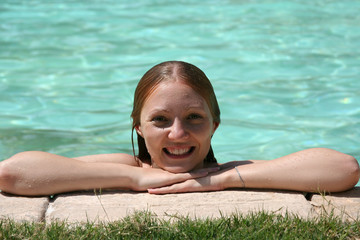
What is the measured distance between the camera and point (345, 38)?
371 inches

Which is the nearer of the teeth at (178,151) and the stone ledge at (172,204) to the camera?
the stone ledge at (172,204)

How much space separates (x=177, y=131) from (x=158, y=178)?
32 cm

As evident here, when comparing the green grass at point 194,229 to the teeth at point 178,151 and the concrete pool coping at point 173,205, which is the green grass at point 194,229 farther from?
the teeth at point 178,151

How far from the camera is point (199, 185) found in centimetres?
370

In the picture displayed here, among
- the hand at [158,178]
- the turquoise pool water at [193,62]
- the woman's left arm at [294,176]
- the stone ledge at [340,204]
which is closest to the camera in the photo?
the stone ledge at [340,204]

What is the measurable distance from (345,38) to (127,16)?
150 inches

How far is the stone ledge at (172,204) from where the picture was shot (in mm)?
3322

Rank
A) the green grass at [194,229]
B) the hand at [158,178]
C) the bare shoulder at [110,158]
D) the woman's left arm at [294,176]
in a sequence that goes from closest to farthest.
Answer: the green grass at [194,229] < the woman's left arm at [294,176] < the hand at [158,178] < the bare shoulder at [110,158]

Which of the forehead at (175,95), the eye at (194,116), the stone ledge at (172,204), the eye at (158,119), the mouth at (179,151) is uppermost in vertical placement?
the forehead at (175,95)

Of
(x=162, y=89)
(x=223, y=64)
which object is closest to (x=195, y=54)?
(x=223, y=64)

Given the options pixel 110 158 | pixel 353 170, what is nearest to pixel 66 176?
pixel 110 158

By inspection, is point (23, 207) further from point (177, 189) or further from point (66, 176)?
point (177, 189)

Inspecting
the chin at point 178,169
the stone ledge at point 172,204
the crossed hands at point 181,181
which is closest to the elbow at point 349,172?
the stone ledge at point 172,204

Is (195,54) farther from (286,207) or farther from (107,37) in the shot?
(286,207)
